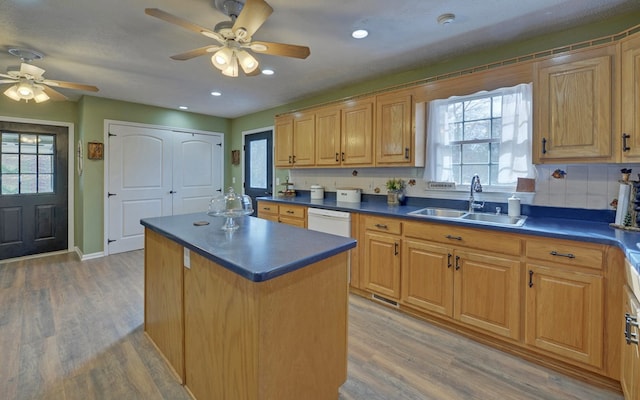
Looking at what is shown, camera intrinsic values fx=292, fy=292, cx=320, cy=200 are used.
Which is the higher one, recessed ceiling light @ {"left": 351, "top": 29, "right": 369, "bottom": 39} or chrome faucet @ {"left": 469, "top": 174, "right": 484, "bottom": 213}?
recessed ceiling light @ {"left": 351, "top": 29, "right": 369, "bottom": 39}

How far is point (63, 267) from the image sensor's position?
3.99 metres

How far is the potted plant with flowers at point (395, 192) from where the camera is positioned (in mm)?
3285

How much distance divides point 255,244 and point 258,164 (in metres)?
4.02

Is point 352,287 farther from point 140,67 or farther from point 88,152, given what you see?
point 88,152

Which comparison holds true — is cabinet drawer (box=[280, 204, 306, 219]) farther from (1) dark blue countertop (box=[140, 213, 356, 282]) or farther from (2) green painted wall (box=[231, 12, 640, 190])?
(2) green painted wall (box=[231, 12, 640, 190])

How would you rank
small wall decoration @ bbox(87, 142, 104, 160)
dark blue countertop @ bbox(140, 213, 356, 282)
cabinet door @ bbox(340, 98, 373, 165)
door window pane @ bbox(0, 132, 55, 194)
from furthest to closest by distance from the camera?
1. small wall decoration @ bbox(87, 142, 104, 160)
2. door window pane @ bbox(0, 132, 55, 194)
3. cabinet door @ bbox(340, 98, 373, 165)
4. dark blue countertop @ bbox(140, 213, 356, 282)

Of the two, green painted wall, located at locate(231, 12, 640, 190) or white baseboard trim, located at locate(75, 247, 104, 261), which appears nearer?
green painted wall, located at locate(231, 12, 640, 190)

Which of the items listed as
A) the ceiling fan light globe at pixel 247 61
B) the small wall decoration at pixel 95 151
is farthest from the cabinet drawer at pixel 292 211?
the small wall decoration at pixel 95 151

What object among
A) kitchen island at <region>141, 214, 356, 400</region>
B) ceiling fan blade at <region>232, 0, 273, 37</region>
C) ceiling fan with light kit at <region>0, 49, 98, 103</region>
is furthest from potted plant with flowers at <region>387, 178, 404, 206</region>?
ceiling fan with light kit at <region>0, 49, 98, 103</region>

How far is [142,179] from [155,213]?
610 millimetres

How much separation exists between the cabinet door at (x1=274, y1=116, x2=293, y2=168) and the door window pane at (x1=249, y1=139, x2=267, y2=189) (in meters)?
0.89

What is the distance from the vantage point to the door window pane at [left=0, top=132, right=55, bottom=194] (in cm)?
414

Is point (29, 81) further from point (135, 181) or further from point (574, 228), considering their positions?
point (574, 228)

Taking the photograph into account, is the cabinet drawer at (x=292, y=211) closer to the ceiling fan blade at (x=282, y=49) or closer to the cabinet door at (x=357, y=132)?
the cabinet door at (x=357, y=132)
